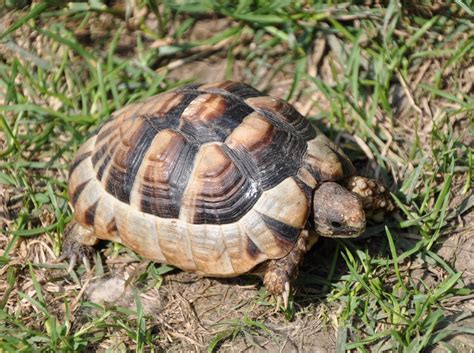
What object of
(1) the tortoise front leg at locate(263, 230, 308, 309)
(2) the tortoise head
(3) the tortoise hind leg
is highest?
(2) the tortoise head

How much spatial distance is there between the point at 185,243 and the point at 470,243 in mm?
1803

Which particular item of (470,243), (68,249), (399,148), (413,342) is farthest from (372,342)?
(68,249)

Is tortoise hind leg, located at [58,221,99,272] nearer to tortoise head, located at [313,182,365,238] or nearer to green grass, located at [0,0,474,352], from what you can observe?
green grass, located at [0,0,474,352]

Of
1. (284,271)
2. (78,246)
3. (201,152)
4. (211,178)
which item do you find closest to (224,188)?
(211,178)

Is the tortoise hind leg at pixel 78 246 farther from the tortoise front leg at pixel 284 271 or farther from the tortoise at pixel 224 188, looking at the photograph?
the tortoise front leg at pixel 284 271

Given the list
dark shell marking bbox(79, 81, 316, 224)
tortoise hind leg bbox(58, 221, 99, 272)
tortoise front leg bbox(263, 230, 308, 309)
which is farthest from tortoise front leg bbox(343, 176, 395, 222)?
tortoise hind leg bbox(58, 221, 99, 272)

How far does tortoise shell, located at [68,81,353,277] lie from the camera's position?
3746 mm

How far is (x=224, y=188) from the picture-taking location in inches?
148

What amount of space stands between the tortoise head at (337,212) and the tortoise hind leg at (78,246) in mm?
1480

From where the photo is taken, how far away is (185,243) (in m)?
3.82

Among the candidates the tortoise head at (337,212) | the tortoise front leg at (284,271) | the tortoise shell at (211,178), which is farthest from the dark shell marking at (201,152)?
the tortoise front leg at (284,271)

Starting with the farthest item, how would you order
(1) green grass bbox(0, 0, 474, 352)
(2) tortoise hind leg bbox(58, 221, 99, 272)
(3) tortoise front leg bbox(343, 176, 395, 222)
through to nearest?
1. (2) tortoise hind leg bbox(58, 221, 99, 272)
2. (3) tortoise front leg bbox(343, 176, 395, 222)
3. (1) green grass bbox(0, 0, 474, 352)

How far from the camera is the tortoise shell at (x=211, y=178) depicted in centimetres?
375

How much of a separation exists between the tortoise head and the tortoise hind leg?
58.3 inches
